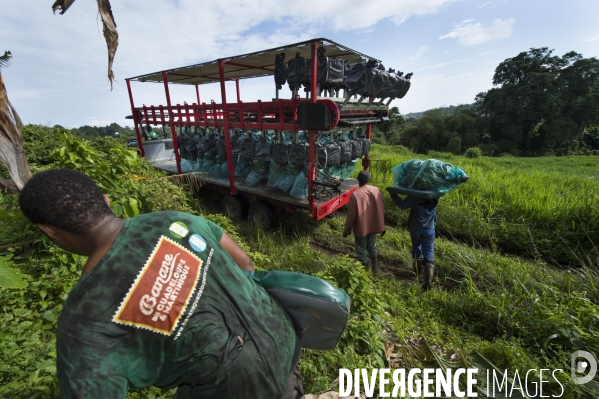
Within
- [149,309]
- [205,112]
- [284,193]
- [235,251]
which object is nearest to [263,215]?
[284,193]

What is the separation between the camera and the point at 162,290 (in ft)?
3.19

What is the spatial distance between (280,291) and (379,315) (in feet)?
6.03

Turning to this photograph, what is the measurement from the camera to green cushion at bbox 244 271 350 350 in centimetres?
133

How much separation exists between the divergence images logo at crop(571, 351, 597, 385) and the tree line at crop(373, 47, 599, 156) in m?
22.4

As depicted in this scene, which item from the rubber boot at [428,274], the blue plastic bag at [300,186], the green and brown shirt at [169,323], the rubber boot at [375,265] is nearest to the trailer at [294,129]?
the blue plastic bag at [300,186]

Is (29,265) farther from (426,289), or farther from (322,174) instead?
(426,289)

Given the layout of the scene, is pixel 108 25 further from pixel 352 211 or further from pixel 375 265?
pixel 375 265

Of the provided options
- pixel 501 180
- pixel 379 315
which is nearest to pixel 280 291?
pixel 379 315

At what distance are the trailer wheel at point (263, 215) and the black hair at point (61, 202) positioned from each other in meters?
4.35

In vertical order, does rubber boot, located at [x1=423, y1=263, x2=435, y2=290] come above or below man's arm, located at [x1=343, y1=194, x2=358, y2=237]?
Result: below

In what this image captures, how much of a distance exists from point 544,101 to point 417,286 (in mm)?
30368

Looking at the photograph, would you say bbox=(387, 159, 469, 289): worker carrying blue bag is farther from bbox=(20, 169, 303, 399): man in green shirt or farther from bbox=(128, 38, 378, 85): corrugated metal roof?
bbox=(20, 169, 303, 399): man in green shirt

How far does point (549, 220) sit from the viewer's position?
4.76 m

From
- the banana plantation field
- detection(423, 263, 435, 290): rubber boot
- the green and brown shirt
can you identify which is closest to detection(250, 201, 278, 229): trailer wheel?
the banana plantation field
